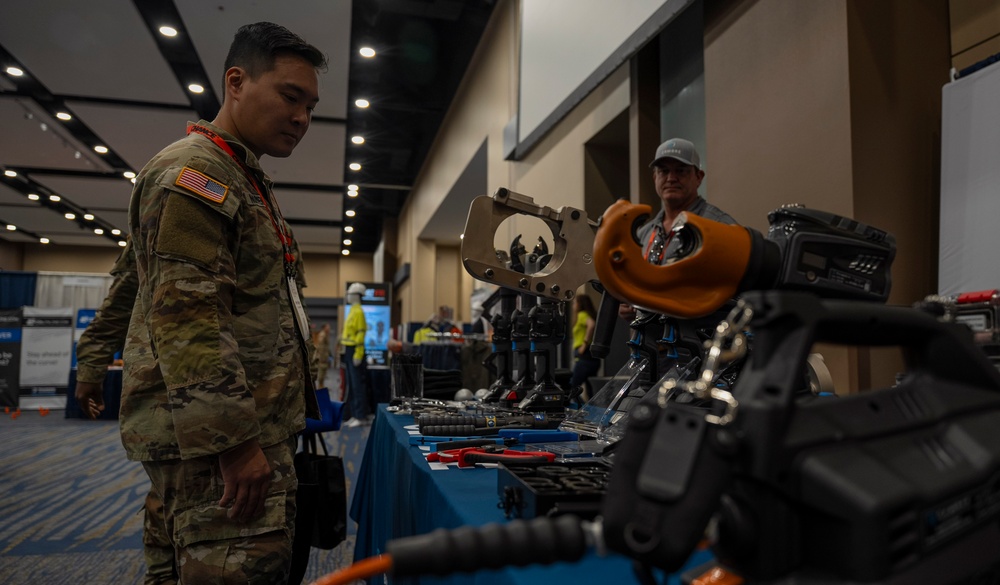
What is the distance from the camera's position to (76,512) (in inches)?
144

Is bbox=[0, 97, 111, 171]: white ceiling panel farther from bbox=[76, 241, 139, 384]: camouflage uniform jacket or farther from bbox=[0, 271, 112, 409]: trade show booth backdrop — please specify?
bbox=[76, 241, 139, 384]: camouflage uniform jacket

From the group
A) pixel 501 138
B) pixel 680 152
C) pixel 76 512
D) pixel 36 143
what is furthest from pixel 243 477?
pixel 36 143

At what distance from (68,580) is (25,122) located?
907 centimetres

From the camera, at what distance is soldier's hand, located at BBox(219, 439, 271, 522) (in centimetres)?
109

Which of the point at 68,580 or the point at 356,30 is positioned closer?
the point at 68,580

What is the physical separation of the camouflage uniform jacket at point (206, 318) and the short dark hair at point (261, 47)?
0.16 metres

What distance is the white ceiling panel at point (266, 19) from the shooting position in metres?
6.05

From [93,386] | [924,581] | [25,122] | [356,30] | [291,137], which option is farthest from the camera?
[25,122]

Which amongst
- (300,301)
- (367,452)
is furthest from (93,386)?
(367,452)

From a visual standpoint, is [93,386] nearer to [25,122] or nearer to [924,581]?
[924,581]

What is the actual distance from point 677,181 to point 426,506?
184 cm

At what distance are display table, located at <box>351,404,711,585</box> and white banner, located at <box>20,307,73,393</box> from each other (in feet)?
30.8

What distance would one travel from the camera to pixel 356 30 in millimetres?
6828

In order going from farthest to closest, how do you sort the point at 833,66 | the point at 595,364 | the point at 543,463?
the point at 595,364, the point at 833,66, the point at 543,463
